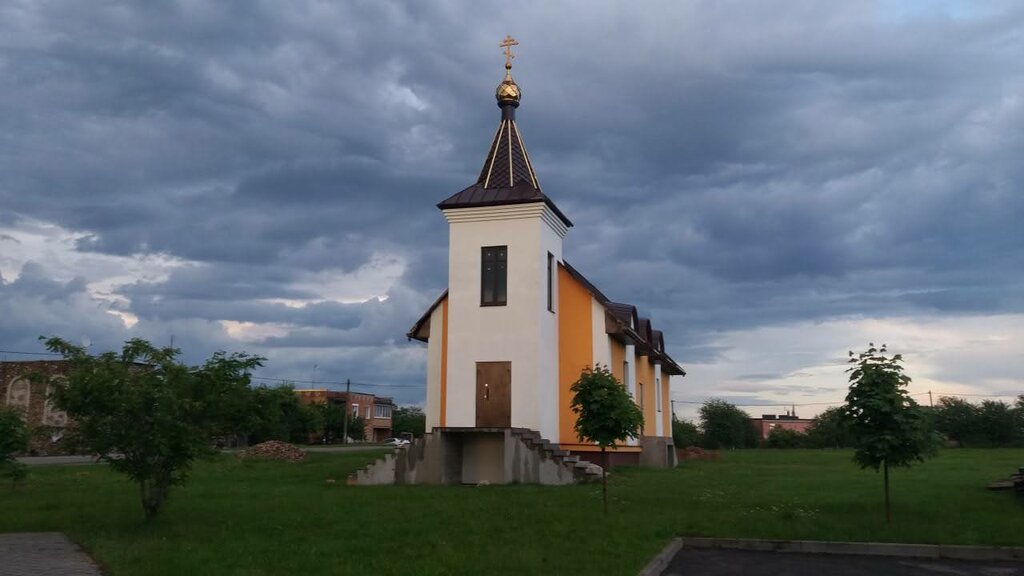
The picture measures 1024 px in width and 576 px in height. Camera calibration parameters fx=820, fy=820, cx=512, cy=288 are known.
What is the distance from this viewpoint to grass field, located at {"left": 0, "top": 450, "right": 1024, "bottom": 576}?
10.1m

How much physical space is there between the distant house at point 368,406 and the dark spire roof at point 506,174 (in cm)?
6435

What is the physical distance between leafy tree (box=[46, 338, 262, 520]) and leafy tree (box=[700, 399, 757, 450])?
55.0m

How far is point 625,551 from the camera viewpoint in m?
10.7

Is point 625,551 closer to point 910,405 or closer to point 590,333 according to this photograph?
point 910,405

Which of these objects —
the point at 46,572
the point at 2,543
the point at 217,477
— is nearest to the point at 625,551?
the point at 46,572

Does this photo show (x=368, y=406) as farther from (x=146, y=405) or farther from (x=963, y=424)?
(x=146, y=405)

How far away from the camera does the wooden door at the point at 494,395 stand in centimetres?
2391

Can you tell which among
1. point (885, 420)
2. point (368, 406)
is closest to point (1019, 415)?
point (885, 420)

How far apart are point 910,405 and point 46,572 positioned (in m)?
12.8

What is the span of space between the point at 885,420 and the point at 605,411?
4.89 metres

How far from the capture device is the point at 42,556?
36.3ft

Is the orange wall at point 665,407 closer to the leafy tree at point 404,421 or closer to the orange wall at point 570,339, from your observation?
the orange wall at point 570,339

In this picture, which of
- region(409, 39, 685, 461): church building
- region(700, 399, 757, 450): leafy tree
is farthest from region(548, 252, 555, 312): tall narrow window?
region(700, 399, 757, 450): leafy tree

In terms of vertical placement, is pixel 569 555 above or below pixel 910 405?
below
